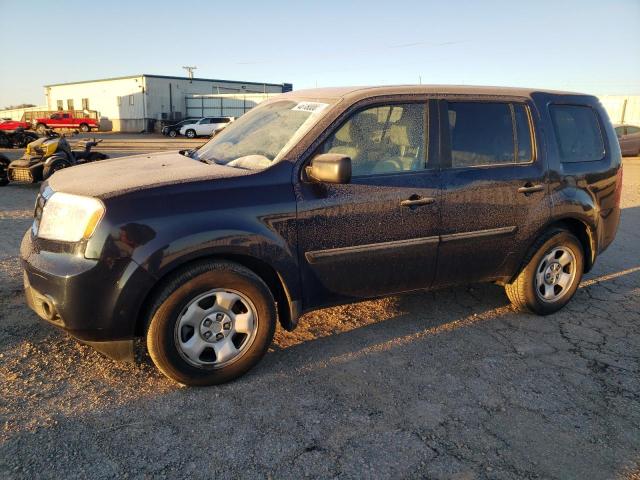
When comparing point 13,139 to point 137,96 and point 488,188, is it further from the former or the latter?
point 137,96

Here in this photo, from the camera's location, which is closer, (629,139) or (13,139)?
(13,139)

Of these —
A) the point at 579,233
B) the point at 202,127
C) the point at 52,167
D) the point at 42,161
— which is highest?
the point at 202,127

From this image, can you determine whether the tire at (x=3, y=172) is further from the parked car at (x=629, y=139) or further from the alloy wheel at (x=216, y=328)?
the parked car at (x=629, y=139)

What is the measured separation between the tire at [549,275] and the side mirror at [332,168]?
2033mm

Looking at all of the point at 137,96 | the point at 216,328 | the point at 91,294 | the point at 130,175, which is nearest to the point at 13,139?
the point at 130,175

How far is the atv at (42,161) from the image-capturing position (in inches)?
396

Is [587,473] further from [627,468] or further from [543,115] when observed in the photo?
[543,115]

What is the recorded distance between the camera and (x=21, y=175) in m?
10.2

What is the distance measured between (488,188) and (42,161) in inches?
384

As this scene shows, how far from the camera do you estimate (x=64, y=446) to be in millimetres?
2465

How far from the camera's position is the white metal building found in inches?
1668

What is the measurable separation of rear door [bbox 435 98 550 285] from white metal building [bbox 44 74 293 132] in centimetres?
4203

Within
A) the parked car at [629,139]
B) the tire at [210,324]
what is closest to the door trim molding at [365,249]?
the tire at [210,324]

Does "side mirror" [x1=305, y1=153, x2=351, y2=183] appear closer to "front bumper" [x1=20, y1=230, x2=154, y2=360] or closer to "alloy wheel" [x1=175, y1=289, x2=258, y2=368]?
"alloy wheel" [x1=175, y1=289, x2=258, y2=368]
